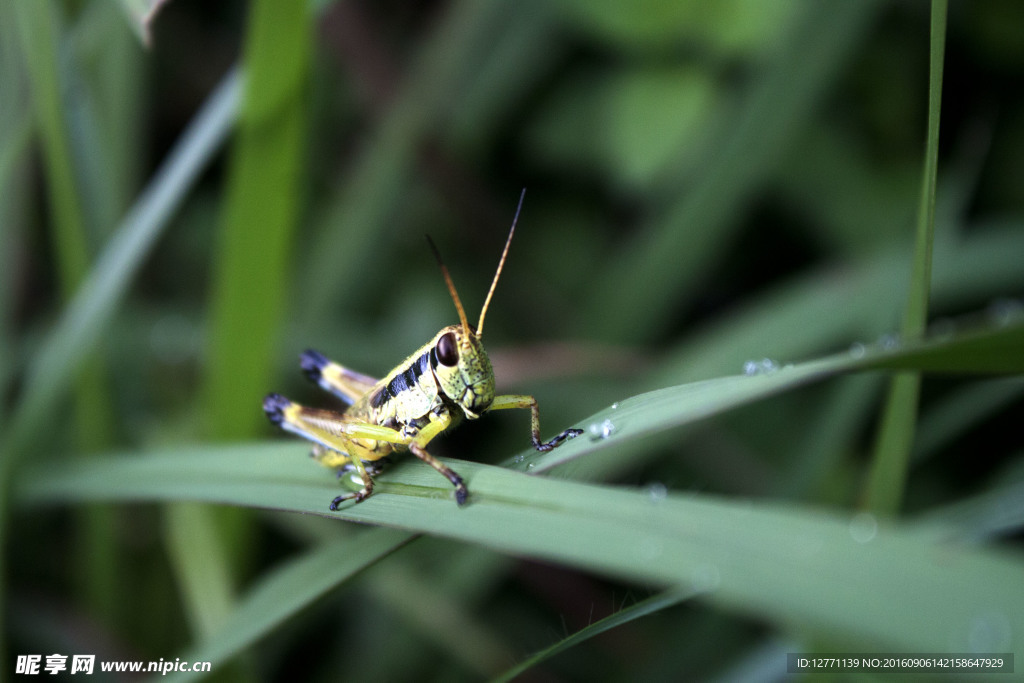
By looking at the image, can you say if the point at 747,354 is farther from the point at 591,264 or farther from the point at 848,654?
the point at 848,654

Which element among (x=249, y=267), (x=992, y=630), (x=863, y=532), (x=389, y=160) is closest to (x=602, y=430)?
(x=863, y=532)

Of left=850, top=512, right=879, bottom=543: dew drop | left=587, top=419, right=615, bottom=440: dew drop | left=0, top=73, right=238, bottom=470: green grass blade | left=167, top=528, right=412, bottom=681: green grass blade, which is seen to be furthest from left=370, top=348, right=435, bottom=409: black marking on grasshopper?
left=850, top=512, right=879, bottom=543: dew drop

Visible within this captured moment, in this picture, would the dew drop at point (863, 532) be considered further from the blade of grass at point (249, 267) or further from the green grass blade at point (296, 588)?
the blade of grass at point (249, 267)

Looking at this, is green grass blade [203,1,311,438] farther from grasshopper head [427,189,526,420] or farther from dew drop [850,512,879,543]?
dew drop [850,512,879,543]

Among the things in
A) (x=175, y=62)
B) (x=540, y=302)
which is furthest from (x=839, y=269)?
(x=175, y=62)

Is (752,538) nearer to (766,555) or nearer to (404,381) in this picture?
(766,555)
